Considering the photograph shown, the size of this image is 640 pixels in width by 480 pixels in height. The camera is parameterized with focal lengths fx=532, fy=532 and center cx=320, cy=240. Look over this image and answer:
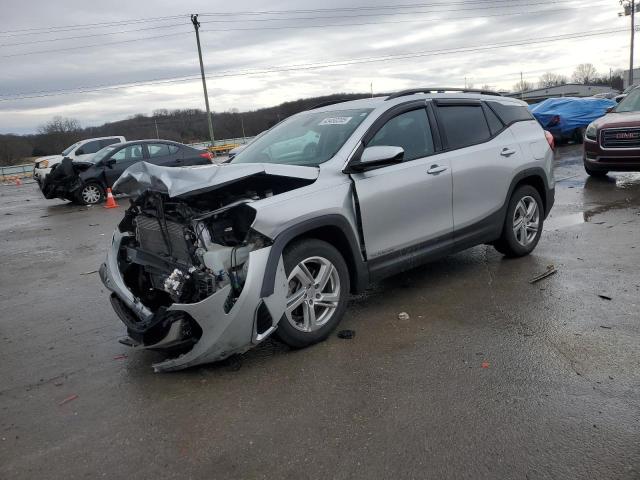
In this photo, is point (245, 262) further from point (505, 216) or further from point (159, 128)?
point (159, 128)

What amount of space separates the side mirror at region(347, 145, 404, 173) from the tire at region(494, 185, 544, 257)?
207 cm

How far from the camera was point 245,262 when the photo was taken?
3525 millimetres

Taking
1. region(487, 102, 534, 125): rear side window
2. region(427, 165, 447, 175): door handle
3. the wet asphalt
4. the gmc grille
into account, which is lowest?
the wet asphalt

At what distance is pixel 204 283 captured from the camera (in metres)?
3.47

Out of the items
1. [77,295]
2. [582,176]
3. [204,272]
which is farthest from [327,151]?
[582,176]

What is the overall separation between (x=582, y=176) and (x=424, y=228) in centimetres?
905

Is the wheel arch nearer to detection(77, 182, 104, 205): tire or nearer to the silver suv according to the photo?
the silver suv

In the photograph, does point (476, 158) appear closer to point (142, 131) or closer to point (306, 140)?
point (306, 140)

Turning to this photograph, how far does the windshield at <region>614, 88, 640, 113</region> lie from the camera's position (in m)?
11.1

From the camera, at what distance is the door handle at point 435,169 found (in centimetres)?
479

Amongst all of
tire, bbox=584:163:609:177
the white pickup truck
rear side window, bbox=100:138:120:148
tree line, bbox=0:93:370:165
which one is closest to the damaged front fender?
tire, bbox=584:163:609:177

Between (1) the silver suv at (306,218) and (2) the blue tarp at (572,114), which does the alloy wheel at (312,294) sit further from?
(2) the blue tarp at (572,114)

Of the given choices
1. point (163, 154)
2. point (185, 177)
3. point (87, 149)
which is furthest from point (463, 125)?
point (87, 149)

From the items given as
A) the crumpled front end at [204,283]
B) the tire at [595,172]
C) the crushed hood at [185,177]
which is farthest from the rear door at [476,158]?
the tire at [595,172]
